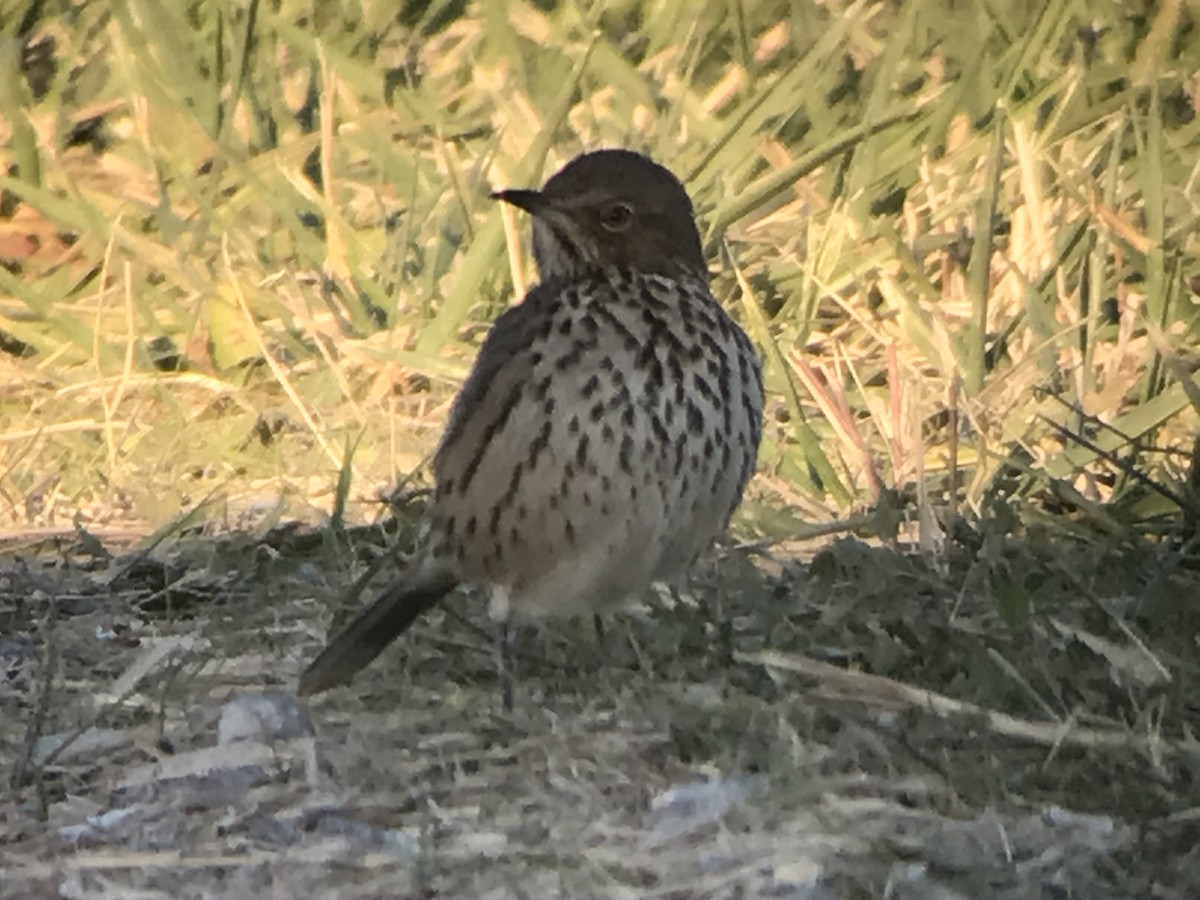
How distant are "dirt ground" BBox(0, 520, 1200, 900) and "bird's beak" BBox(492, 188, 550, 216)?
64 cm

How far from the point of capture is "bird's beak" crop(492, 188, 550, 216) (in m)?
3.41

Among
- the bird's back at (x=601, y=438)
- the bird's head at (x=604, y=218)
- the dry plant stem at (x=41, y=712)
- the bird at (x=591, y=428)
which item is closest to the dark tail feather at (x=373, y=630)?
the bird at (x=591, y=428)

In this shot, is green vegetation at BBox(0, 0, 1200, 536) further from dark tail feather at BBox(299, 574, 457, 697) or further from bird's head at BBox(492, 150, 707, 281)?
bird's head at BBox(492, 150, 707, 281)

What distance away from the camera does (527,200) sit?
3.43m

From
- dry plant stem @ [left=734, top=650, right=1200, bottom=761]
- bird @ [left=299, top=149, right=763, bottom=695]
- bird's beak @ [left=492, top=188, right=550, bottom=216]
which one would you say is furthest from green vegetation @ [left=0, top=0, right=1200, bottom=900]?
bird's beak @ [left=492, top=188, right=550, bottom=216]

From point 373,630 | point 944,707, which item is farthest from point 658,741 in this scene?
point 373,630

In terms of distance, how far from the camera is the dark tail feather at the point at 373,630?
3232 millimetres

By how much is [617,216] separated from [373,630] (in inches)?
29.0

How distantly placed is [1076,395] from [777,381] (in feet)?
1.92

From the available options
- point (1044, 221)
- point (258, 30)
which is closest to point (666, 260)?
point (1044, 221)

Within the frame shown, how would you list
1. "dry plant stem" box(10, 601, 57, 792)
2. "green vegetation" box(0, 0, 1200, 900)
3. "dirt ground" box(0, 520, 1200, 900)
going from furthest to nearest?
"dry plant stem" box(10, 601, 57, 792) < "green vegetation" box(0, 0, 1200, 900) < "dirt ground" box(0, 520, 1200, 900)

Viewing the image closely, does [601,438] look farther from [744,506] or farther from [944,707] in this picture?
[744,506]

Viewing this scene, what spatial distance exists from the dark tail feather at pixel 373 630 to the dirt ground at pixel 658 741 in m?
0.03

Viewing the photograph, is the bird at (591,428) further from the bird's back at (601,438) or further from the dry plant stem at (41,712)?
the dry plant stem at (41,712)
